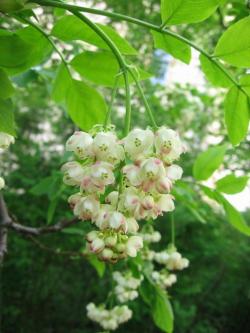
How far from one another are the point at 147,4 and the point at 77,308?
3828mm

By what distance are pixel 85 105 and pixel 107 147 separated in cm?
45

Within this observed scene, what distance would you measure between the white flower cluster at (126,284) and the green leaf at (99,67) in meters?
1.16

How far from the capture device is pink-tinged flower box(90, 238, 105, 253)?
0.75 meters

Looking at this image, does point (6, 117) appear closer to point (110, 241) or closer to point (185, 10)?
point (110, 241)

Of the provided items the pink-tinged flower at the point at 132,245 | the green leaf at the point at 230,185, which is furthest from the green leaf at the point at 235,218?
the pink-tinged flower at the point at 132,245

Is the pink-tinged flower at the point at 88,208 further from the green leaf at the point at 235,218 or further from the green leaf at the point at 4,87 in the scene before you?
the green leaf at the point at 235,218

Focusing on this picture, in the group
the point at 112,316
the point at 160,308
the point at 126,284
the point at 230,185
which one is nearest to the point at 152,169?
the point at 230,185

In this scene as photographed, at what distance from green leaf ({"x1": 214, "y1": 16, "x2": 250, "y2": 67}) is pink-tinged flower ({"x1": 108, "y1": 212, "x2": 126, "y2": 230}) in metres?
0.41

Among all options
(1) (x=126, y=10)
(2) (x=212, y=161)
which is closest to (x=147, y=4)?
(1) (x=126, y=10)

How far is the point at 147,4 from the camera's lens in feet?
18.7

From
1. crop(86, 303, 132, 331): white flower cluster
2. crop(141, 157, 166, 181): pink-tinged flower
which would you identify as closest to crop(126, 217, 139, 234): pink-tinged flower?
crop(141, 157, 166, 181): pink-tinged flower

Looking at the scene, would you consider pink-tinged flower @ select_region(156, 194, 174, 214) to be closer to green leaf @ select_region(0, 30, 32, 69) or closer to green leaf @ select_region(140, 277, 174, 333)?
green leaf @ select_region(0, 30, 32, 69)

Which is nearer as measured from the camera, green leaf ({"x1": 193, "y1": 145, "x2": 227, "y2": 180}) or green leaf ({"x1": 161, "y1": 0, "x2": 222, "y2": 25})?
green leaf ({"x1": 161, "y1": 0, "x2": 222, "y2": 25})

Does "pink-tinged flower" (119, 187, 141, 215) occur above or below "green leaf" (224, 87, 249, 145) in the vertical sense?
below
